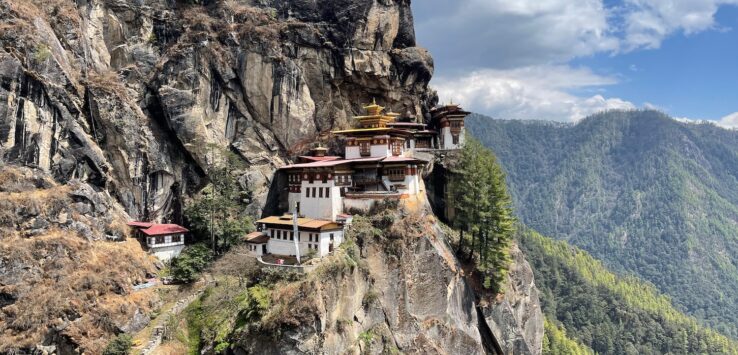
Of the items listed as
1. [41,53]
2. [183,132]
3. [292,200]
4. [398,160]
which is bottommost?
[292,200]

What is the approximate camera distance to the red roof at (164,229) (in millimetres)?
45000

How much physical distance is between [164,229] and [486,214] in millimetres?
30506

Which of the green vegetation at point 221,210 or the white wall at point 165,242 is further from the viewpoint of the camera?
the green vegetation at point 221,210

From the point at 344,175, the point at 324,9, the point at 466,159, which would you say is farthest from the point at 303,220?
the point at 324,9

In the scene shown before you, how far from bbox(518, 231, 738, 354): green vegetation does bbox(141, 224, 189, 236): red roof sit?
73.3 m

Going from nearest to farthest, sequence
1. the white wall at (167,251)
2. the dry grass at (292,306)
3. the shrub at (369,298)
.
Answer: the dry grass at (292,306) < the shrub at (369,298) < the white wall at (167,251)

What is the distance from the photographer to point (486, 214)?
1927 inches

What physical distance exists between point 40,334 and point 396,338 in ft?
86.0

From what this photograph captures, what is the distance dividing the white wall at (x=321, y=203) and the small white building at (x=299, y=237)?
184 cm

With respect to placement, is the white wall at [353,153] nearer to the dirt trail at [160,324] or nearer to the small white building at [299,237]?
the small white building at [299,237]

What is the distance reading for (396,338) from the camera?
137ft

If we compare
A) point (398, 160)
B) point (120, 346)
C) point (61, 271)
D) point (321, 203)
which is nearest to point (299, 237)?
point (321, 203)

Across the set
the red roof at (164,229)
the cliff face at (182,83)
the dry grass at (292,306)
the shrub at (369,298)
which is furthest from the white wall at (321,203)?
the red roof at (164,229)

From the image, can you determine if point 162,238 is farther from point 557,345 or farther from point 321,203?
point 557,345
